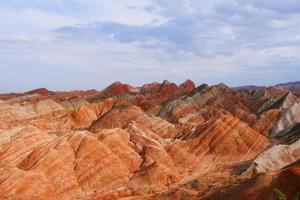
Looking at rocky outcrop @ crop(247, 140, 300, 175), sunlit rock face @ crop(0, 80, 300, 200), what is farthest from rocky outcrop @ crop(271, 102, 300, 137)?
rocky outcrop @ crop(247, 140, 300, 175)

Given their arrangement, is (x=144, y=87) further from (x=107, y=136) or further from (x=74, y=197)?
(x=74, y=197)

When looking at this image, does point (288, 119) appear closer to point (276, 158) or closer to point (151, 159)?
point (276, 158)

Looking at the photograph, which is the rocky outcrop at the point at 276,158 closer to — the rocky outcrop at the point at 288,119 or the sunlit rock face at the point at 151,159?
the sunlit rock face at the point at 151,159

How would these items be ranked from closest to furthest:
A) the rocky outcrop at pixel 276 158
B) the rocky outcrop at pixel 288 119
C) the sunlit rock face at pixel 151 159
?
1. the sunlit rock face at pixel 151 159
2. the rocky outcrop at pixel 276 158
3. the rocky outcrop at pixel 288 119

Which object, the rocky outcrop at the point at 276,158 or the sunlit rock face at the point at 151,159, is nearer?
the sunlit rock face at the point at 151,159

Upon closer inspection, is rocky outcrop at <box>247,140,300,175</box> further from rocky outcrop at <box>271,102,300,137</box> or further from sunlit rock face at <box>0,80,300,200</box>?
rocky outcrop at <box>271,102,300,137</box>

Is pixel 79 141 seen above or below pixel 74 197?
above

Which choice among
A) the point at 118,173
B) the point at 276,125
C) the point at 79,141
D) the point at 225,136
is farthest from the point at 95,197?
the point at 276,125

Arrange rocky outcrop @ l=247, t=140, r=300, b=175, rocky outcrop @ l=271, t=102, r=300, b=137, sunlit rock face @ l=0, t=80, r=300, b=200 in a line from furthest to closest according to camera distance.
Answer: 1. rocky outcrop @ l=271, t=102, r=300, b=137
2. rocky outcrop @ l=247, t=140, r=300, b=175
3. sunlit rock face @ l=0, t=80, r=300, b=200

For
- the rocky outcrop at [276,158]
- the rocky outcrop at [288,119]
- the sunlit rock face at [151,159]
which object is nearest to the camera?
the sunlit rock face at [151,159]

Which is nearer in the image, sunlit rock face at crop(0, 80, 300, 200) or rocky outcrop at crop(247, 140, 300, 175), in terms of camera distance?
sunlit rock face at crop(0, 80, 300, 200)

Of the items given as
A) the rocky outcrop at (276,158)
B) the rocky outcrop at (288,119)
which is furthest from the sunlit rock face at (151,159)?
the rocky outcrop at (276,158)
